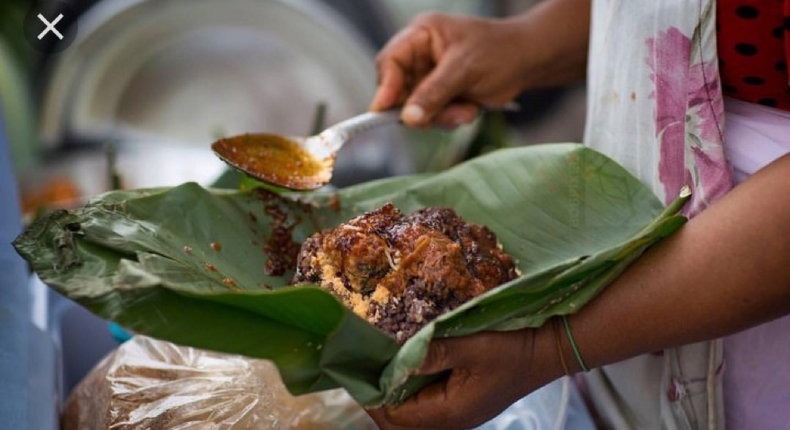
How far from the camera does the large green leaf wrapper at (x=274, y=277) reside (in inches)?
38.5

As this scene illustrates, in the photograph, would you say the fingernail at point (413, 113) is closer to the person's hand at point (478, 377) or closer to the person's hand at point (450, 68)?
the person's hand at point (450, 68)

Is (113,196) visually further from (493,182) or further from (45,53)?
(45,53)

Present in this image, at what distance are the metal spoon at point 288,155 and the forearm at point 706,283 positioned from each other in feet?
1.78

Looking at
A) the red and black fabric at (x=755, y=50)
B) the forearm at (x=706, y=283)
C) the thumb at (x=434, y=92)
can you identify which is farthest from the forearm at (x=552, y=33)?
the forearm at (x=706, y=283)

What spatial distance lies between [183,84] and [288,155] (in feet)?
5.35

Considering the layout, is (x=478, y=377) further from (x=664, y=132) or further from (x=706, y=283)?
(x=664, y=132)

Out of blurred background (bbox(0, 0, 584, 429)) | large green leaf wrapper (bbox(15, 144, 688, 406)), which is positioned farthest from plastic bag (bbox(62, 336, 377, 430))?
blurred background (bbox(0, 0, 584, 429))

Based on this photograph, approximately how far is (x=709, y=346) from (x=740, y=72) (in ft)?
1.22

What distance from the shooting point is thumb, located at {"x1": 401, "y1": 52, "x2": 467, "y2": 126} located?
1602mm

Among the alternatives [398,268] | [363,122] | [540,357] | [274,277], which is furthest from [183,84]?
[540,357]

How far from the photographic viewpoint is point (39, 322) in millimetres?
1596

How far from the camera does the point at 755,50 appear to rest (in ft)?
3.65

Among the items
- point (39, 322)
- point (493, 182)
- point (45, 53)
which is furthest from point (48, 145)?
point (493, 182)

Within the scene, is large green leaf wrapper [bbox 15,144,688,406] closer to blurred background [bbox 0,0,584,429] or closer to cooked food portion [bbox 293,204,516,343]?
cooked food portion [bbox 293,204,516,343]
